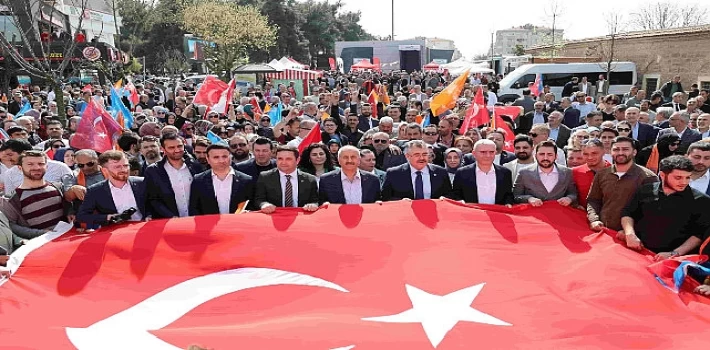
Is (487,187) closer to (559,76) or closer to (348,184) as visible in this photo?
(348,184)

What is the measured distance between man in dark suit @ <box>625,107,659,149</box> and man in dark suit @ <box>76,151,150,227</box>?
7.75 m

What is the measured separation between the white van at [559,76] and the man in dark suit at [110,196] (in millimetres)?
20052

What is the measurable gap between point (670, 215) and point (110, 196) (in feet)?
15.5

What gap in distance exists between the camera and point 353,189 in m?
5.69

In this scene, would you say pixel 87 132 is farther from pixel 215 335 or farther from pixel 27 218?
pixel 215 335

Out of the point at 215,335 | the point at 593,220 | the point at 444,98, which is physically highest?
the point at 444,98

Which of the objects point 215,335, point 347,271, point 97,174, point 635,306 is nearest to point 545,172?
point 635,306

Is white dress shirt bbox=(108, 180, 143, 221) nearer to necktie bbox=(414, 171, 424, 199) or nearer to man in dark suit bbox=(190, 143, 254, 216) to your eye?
man in dark suit bbox=(190, 143, 254, 216)

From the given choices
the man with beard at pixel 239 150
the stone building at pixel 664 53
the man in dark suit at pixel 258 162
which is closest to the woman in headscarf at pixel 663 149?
the man in dark suit at pixel 258 162

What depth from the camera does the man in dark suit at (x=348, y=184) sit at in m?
5.59

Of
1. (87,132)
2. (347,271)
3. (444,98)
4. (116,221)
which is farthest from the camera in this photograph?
(444,98)

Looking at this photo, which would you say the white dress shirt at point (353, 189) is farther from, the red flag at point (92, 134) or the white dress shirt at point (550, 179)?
the red flag at point (92, 134)

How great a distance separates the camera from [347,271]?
4551 millimetres

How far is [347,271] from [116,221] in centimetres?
209
